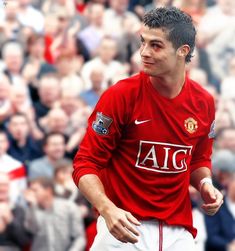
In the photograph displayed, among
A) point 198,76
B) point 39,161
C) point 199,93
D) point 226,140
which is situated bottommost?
point 226,140

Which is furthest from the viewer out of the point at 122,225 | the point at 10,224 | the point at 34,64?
the point at 34,64

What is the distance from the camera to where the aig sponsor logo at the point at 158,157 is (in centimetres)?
635

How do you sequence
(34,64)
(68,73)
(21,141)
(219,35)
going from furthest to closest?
(219,35), (68,73), (34,64), (21,141)

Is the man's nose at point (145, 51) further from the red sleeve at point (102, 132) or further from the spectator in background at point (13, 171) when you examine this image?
the spectator in background at point (13, 171)

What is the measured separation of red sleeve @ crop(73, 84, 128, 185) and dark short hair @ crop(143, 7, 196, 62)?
39 centimetres

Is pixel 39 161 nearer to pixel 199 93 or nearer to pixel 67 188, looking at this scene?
pixel 67 188

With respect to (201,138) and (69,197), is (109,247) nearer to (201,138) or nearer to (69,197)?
(201,138)

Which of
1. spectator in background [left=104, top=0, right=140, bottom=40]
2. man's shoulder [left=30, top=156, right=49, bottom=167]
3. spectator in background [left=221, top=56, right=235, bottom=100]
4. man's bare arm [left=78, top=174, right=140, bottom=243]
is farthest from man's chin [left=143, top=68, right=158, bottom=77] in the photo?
spectator in background [left=104, top=0, right=140, bottom=40]

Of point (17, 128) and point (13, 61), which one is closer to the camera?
point (17, 128)

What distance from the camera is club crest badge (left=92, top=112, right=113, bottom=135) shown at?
20.4 ft

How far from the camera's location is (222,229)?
11.1 m

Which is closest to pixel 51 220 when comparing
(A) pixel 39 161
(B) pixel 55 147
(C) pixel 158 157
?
(A) pixel 39 161

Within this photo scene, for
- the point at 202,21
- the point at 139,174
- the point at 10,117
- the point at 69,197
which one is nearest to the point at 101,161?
the point at 139,174

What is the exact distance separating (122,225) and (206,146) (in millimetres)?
1047
